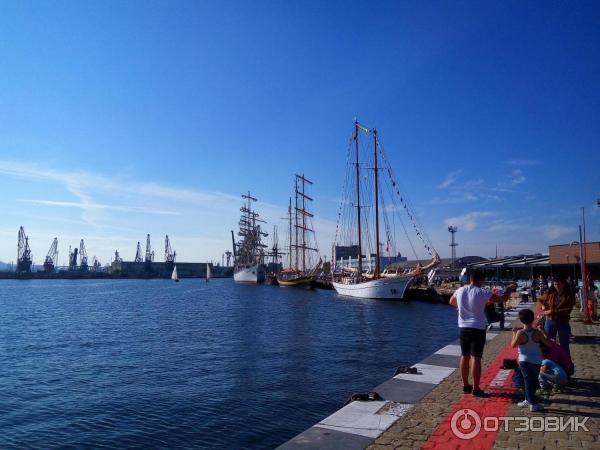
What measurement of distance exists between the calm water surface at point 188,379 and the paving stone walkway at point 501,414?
2.92 metres

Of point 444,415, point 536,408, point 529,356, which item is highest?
point 529,356

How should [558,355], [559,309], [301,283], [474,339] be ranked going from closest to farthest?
1. [474,339]
2. [558,355]
3. [559,309]
4. [301,283]

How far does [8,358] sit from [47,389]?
6.86 m

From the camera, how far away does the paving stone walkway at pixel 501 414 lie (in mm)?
5672

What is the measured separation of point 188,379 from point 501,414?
9.64 meters

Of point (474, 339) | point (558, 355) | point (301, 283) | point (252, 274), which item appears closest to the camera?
point (474, 339)

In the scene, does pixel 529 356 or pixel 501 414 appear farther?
pixel 529 356

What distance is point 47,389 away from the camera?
1320 cm

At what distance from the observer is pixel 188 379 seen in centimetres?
1384

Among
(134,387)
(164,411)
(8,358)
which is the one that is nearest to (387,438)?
(164,411)

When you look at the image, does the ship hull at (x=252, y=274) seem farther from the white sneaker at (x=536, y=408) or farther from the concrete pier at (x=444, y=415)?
the white sneaker at (x=536, y=408)

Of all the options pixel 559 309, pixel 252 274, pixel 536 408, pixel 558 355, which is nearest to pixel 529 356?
pixel 536 408

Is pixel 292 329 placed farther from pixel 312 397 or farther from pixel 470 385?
pixel 470 385

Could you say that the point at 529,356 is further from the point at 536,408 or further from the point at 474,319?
the point at 474,319
